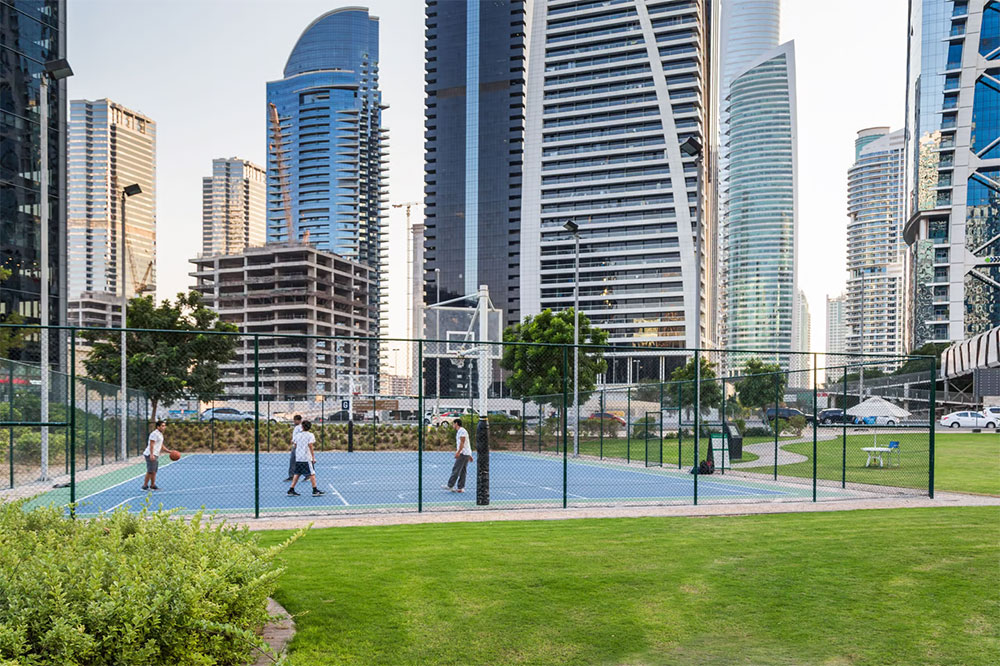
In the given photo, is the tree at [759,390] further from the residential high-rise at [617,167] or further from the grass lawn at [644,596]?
the residential high-rise at [617,167]

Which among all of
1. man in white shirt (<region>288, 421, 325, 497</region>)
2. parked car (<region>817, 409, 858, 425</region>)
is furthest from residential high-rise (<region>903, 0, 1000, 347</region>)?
man in white shirt (<region>288, 421, 325, 497</region>)

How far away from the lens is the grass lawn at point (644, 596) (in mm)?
6379

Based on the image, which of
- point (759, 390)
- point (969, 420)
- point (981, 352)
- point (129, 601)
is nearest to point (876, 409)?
point (759, 390)

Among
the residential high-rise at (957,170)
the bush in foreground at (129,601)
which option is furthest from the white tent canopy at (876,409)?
the residential high-rise at (957,170)

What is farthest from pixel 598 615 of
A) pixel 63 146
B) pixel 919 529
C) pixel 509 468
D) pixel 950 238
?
pixel 950 238

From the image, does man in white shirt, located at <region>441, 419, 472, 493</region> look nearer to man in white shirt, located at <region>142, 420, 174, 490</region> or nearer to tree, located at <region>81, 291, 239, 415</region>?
man in white shirt, located at <region>142, 420, 174, 490</region>

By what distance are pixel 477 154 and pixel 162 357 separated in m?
135

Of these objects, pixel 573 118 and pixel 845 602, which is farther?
pixel 573 118

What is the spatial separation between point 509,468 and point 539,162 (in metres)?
127

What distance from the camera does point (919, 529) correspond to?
11.8 m

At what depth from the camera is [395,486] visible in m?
20.7

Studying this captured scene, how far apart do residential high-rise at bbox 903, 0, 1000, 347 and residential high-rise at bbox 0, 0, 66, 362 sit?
93.7 metres

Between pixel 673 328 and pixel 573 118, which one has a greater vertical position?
pixel 573 118

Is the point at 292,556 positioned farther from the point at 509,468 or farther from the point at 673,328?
the point at 673,328
